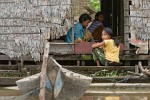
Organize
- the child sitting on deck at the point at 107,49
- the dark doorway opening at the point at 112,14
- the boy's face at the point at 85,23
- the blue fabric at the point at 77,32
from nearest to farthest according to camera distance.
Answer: the child sitting on deck at the point at 107,49, the blue fabric at the point at 77,32, the boy's face at the point at 85,23, the dark doorway opening at the point at 112,14

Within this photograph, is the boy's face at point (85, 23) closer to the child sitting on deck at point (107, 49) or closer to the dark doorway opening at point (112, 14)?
the child sitting on deck at point (107, 49)

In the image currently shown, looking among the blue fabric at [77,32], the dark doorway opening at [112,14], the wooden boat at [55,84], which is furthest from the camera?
the dark doorway opening at [112,14]

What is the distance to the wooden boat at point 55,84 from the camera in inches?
305

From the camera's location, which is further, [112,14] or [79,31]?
[112,14]

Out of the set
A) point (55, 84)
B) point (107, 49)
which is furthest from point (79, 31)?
point (55, 84)

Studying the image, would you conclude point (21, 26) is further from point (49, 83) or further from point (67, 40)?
point (49, 83)

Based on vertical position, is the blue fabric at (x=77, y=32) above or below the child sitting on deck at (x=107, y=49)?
above

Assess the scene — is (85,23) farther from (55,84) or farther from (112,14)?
(112,14)

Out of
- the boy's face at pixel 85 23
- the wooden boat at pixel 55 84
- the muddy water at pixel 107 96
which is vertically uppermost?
the boy's face at pixel 85 23

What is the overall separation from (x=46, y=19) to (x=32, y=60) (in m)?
1.16

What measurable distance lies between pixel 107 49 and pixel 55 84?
10.2ft

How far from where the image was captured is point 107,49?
10.5 meters

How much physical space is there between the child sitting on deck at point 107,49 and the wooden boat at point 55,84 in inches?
102

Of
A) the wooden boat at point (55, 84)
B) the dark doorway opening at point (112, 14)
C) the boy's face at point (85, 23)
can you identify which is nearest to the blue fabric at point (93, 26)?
the boy's face at point (85, 23)
